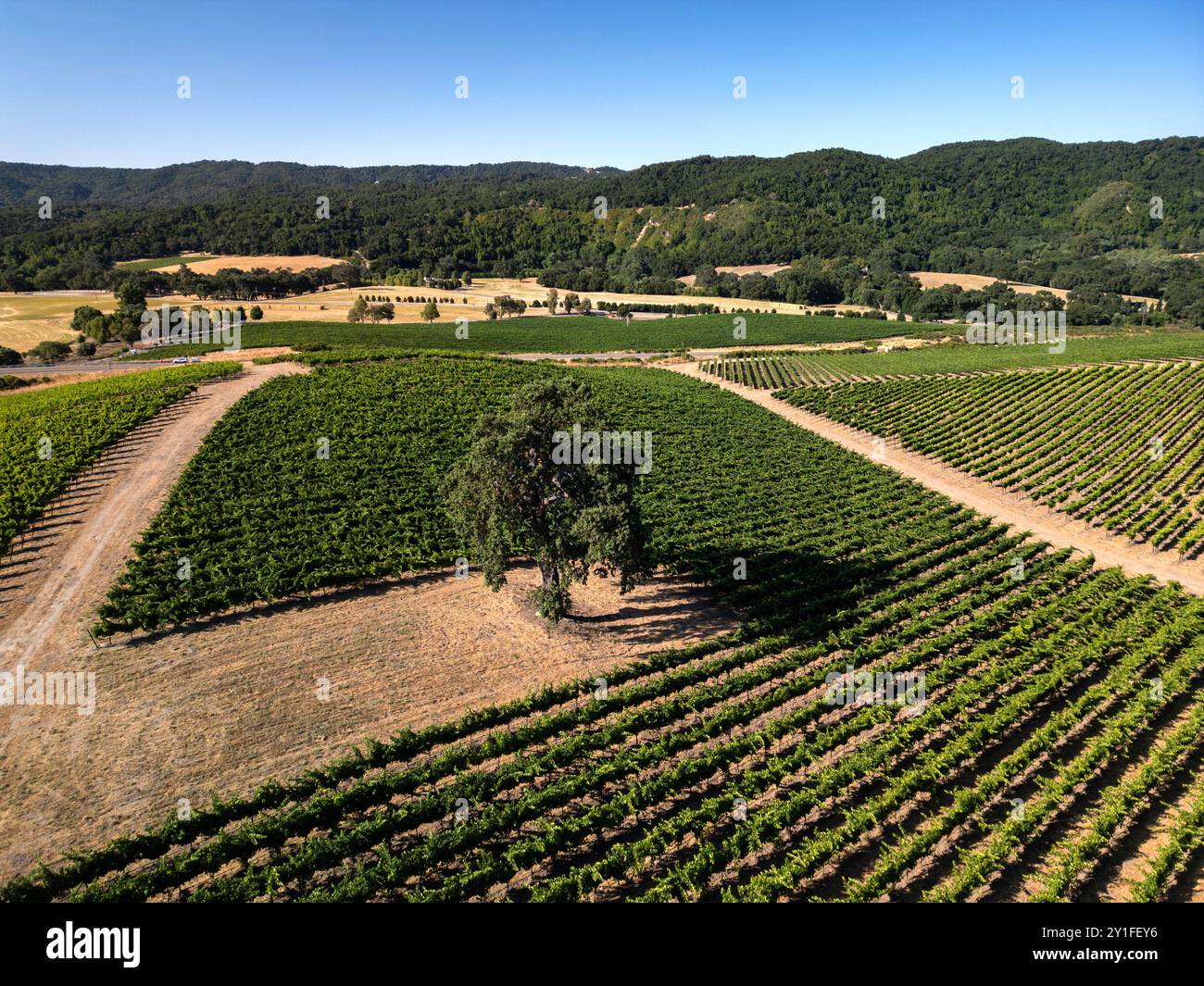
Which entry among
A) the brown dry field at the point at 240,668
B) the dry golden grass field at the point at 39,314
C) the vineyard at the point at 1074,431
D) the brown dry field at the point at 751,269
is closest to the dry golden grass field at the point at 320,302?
the dry golden grass field at the point at 39,314

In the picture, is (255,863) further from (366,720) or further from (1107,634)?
(1107,634)

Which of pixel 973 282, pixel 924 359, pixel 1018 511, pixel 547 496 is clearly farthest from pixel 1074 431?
pixel 973 282

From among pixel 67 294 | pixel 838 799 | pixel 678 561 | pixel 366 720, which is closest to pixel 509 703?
pixel 366 720

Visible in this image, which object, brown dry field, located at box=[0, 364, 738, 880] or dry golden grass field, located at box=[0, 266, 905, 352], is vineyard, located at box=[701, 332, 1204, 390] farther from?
brown dry field, located at box=[0, 364, 738, 880]

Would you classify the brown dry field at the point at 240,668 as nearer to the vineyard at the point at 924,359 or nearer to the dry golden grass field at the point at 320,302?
the vineyard at the point at 924,359

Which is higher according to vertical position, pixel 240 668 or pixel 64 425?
pixel 64 425

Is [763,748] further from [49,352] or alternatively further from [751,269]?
[751,269]
